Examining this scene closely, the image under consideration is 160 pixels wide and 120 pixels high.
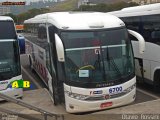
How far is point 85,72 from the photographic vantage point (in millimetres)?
9883

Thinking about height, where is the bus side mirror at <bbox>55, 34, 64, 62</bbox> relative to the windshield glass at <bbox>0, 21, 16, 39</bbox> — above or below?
below

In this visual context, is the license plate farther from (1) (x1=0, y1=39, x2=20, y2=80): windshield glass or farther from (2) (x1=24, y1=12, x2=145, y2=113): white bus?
(1) (x1=0, y1=39, x2=20, y2=80): windshield glass

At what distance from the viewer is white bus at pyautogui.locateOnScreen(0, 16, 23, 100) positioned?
38.6 ft

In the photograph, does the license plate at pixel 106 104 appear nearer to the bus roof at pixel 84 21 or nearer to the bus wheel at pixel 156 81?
the bus roof at pixel 84 21

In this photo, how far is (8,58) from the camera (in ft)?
39.2

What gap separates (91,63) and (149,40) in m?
3.09

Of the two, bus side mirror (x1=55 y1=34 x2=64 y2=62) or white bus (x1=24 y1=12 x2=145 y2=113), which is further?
white bus (x1=24 y1=12 x2=145 y2=113)

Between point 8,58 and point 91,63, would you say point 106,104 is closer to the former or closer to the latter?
point 91,63

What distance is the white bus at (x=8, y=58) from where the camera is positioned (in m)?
11.8

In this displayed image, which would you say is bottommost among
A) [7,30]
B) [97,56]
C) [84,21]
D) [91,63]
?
[91,63]

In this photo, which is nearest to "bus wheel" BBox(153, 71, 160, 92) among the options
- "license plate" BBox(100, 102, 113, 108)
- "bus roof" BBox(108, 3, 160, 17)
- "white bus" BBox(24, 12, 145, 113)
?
"white bus" BBox(24, 12, 145, 113)

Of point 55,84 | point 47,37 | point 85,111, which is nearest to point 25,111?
point 55,84

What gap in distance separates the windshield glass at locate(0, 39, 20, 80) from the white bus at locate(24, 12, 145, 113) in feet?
6.09

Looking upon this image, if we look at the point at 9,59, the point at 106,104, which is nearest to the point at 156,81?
the point at 106,104
